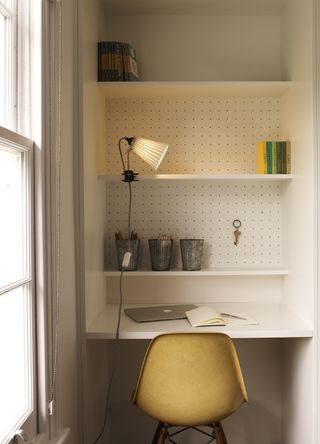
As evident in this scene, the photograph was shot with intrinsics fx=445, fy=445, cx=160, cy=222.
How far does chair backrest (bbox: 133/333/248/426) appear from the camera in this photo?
165 centimetres

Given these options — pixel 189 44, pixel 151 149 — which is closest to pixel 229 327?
pixel 151 149

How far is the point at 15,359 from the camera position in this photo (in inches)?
50.9

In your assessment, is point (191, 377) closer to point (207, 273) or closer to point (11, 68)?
point (207, 273)

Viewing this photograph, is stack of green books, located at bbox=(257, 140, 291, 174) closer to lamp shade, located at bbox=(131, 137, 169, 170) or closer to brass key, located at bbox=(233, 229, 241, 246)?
brass key, located at bbox=(233, 229, 241, 246)

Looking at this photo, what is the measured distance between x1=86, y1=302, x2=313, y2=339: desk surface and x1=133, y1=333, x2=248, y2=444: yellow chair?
19 centimetres

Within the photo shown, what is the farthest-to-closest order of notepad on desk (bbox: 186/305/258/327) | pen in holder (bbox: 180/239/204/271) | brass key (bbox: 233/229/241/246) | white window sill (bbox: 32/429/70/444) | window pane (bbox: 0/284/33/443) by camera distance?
brass key (bbox: 233/229/241/246), pen in holder (bbox: 180/239/204/271), notepad on desk (bbox: 186/305/258/327), white window sill (bbox: 32/429/70/444), window pane (bbox: 0/284/33/443)

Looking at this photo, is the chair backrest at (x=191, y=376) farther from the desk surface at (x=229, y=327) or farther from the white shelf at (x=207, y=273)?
the white shelf at (x=207, y=273)

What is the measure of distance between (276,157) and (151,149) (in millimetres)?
639

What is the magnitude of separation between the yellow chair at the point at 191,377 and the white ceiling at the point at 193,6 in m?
1.68

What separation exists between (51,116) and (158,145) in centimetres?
71

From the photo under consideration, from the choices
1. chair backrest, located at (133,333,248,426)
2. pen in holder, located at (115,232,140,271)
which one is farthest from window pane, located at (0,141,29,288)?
pen in holder, located at (115,232,140,271)

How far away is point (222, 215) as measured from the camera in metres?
2.45

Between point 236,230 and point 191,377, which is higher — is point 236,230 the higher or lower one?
the higher one

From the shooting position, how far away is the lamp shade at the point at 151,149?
2.05 meters
